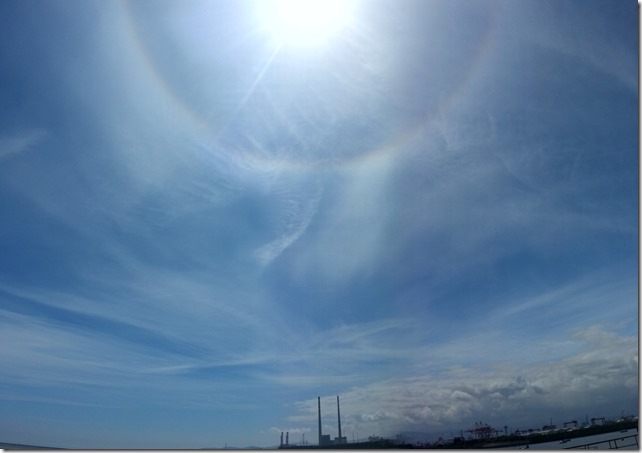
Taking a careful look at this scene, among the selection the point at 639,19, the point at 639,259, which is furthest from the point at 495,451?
the point at 639,19

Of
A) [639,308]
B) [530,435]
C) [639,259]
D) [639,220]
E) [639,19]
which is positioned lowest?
[530,435]

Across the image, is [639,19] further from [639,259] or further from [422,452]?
[422,452]

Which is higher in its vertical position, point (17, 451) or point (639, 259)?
point (639, 259)

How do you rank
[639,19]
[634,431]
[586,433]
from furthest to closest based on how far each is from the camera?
1. [586,433]
2. [634,431]
3. [639,19]

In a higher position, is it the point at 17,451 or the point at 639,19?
Answer: the point at 639,19

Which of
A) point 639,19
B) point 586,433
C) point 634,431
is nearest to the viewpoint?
point 639,19

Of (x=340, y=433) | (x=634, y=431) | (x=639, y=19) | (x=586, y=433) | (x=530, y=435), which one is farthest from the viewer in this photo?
(x=340, y=433)

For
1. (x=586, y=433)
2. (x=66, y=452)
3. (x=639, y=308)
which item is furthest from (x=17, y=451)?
(x=586, y=433)

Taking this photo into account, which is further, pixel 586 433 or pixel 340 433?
pixel 340 433

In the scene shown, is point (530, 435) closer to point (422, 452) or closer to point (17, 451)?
point (422, 452)
